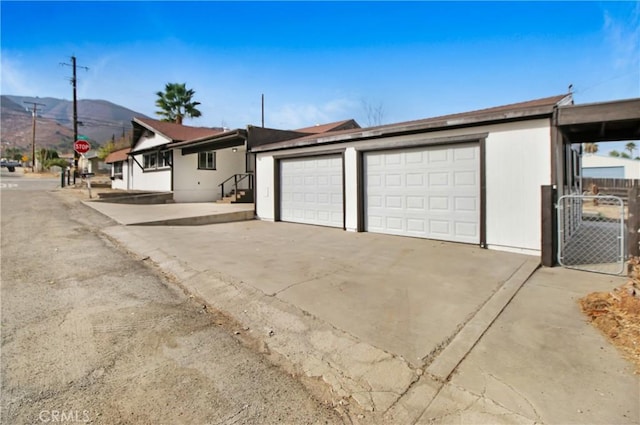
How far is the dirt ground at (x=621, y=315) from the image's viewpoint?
2807mm

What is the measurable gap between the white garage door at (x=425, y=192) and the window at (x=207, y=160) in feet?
39.3

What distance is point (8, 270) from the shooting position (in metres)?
5.14

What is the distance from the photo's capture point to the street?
2.09m

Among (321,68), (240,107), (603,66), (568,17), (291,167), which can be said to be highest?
(240,107)

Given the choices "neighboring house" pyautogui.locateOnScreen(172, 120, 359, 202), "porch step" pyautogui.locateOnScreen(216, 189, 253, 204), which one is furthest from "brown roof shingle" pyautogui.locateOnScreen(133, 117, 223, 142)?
"porch step" pyautogui.locateOnScreen(216, 189, 253, 204)

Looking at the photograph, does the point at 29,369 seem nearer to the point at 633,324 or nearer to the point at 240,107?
the point at 633,324

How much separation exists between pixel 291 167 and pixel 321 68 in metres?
9.25

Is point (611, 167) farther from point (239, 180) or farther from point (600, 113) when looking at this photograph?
point (239, 180)

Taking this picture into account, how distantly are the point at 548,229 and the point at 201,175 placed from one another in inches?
658

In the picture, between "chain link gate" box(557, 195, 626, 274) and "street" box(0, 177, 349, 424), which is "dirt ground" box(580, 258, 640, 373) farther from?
"street" box(0, 177, 349, 424)

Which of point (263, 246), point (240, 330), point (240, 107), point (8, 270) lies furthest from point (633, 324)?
point (240, 107)

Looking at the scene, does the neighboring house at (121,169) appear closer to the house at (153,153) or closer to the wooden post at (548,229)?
the house at (153,153)

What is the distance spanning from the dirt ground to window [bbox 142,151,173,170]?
18.3 meters

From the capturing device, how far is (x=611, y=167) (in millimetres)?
31422
